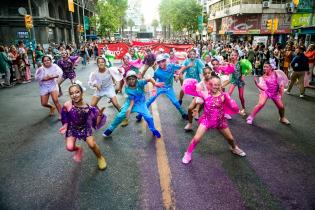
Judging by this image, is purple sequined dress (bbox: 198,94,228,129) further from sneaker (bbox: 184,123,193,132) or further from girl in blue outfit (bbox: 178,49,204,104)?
girl in blue outfit (bbox: 178,49,204,104)

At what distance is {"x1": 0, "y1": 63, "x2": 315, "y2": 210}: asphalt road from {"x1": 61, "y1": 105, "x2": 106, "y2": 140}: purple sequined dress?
67 cm

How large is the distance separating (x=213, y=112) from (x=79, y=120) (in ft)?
7.11

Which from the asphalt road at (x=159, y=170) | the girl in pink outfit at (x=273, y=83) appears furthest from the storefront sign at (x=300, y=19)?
the girl in pink outfit at (x=273, y=83)

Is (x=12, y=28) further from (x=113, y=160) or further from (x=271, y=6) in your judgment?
(x=271, y=6)

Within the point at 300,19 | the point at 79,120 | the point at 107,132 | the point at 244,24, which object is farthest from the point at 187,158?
the point at 244,24

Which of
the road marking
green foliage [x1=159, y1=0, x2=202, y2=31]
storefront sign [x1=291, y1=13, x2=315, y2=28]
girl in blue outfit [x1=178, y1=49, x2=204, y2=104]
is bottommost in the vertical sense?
the road marking

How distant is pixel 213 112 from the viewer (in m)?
4.50

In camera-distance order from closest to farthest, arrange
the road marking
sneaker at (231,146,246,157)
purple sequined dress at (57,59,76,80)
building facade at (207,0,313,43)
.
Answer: the road marking, sneaker at (231,146,246,157), purple sequined dress at (57,59,76,80), building facade at (207,0,313,43)

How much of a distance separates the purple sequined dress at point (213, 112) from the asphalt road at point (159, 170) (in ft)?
2.29

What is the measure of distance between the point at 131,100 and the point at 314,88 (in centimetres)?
949

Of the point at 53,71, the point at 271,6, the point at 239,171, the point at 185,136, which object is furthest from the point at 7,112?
the point at 271,6

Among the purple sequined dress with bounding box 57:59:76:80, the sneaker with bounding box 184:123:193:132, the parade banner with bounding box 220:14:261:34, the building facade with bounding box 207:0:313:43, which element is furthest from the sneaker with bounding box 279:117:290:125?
the parade banner with bounding box 220:14:261:34

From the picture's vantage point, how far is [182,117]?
7.33 m

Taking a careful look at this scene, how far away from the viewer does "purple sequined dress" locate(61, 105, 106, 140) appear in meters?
4.17
